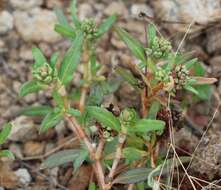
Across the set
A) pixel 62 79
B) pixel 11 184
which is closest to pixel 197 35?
pixel 62 79

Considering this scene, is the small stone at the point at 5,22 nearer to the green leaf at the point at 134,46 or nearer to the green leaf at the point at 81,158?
the green leaf at the point at 134,46

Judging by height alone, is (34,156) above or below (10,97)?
below

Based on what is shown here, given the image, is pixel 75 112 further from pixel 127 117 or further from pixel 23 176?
pixel 23 176

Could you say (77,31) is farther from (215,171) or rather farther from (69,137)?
(215,171)

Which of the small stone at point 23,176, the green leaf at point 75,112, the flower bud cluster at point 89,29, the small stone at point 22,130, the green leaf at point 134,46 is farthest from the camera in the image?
the small stone at point 22,130

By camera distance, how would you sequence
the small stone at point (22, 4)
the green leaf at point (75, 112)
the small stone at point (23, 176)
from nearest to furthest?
1. the green leaf at point (75, 112)
2. the small stone at point (23, 176)
3. the small stone at point (22, 4)

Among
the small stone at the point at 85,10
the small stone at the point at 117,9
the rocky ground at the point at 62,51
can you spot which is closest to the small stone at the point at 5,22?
the rocky ground at the point at 62,51

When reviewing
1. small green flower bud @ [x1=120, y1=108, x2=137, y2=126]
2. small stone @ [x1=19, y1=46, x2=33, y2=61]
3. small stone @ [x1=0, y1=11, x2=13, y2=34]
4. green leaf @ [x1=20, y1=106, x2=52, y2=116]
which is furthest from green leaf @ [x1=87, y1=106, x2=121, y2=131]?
small stone @ [x1=0, y1=11, x2=13, y2=34]
